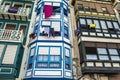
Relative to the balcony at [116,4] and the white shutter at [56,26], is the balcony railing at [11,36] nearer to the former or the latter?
the white shutter at [56,26]

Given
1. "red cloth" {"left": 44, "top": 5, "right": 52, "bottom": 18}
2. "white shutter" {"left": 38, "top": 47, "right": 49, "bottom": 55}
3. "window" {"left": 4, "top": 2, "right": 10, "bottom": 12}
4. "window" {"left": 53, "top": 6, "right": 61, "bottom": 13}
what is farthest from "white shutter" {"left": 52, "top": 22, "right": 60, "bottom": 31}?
"window" {"left": 4, "top": 2, "right": 10, "bottom": 12}

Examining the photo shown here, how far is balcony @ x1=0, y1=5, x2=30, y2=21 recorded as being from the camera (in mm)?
15219

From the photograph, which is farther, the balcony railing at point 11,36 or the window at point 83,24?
the window at point 83,24

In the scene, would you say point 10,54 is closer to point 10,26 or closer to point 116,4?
point 10,26

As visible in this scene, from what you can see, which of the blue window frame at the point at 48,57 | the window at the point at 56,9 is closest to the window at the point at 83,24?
the window at the point at 56,9

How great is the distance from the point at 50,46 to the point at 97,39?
14.5 ft

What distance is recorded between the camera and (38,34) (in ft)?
44.0

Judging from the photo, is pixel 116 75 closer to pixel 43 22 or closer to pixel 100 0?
pixel 43 22

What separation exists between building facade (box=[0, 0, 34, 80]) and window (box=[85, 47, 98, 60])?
5539 millimetres

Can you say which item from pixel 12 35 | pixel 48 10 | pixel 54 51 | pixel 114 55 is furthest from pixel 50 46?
pixel 114 55

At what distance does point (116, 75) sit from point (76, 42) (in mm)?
4505

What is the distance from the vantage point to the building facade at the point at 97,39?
486 inches

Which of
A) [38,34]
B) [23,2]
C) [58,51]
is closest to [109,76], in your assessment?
[58,51]

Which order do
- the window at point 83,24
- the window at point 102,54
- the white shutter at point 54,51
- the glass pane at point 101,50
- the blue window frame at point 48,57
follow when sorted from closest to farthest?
the blue window frame at point 48,57 → the white shutter at point 54,51 → the window at point 102,54 → the glass pane at point 101,50 → the window at point 83,24
